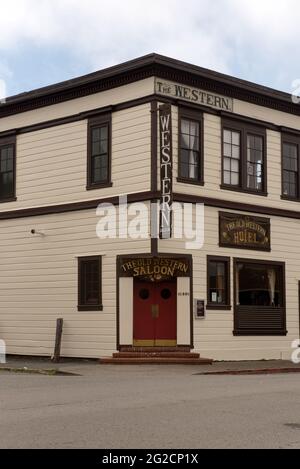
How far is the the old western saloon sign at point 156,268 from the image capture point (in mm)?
21125

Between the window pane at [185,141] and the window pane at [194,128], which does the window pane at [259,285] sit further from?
the window pane at [194,128]

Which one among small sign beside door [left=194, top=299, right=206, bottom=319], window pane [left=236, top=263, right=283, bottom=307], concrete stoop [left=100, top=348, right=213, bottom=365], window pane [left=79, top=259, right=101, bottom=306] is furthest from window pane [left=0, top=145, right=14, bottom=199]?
window pane [left=236, top=263, right=283, bottom=307]

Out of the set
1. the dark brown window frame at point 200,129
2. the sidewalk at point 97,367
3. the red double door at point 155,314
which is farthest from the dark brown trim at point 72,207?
the sidewalk at point 97,367

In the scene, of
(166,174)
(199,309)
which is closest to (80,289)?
(199,309)

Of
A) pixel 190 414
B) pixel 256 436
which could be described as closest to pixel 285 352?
pixel 190 414

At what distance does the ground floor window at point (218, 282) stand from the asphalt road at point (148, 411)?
4588mm

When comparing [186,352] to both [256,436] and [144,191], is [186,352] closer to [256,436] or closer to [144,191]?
[144,191]

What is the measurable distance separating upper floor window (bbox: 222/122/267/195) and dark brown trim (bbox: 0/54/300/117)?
1.04 meters

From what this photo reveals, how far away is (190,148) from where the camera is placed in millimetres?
21875

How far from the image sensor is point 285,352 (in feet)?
77.2

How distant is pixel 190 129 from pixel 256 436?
1412 cm

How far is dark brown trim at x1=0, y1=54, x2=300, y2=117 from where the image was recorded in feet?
69.8

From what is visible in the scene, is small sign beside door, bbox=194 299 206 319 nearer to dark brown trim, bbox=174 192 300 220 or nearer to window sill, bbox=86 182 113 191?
dark brown trim, bbox=174 192 300 220
